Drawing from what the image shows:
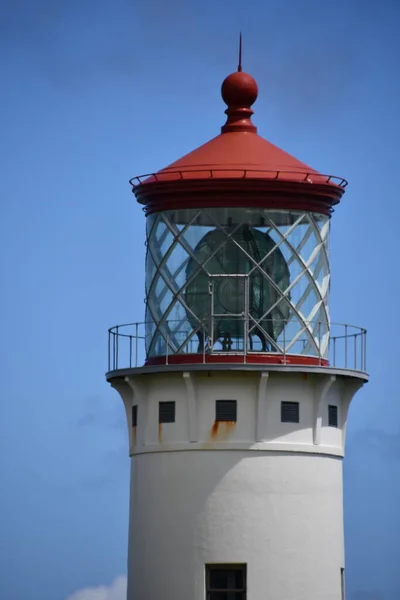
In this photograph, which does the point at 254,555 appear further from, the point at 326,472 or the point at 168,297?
the point at 168,297

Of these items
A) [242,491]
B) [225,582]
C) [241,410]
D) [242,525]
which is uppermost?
[241,410]

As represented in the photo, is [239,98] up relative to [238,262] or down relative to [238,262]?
up

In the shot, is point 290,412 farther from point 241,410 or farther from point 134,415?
point 134,415

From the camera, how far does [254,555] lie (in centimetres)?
3434

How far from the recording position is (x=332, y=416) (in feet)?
117

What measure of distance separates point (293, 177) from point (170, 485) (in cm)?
548

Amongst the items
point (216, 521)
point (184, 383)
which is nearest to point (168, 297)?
point (184, 383)

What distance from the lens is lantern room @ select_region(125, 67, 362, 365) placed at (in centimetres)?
3475

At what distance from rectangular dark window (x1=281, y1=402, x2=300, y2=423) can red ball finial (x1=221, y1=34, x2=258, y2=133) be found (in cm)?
483

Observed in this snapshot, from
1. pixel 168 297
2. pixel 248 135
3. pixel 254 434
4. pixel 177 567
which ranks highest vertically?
pixel 248 135

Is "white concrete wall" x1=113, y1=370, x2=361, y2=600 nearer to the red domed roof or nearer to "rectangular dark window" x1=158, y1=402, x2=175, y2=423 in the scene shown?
"rectangular dark window" x1=158, y1=402, x2=175, y2=423

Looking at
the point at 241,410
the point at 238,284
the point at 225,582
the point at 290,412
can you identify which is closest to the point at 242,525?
the point at 225,582

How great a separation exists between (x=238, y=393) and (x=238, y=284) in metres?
1.79

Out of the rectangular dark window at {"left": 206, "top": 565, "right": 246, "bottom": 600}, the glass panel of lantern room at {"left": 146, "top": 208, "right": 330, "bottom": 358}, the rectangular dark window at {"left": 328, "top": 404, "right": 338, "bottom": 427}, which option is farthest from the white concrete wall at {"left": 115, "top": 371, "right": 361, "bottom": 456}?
the rectangular dark window at {"left": 206, "top": 565, "right": 246, "bottom": 600}
